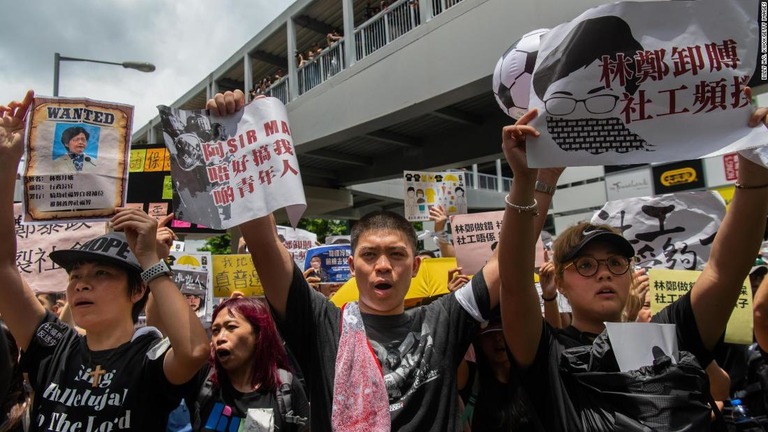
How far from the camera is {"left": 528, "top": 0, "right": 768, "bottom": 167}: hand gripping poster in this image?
1.91 meters

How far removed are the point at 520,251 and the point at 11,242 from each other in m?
2.09

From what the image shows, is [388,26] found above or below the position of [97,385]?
above

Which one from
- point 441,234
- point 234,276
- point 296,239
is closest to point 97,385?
point 234,276

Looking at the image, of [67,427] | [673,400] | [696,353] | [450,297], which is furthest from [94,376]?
[696,353]

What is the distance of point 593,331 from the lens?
85.5 inches

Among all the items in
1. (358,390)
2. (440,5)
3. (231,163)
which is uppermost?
(440,5)

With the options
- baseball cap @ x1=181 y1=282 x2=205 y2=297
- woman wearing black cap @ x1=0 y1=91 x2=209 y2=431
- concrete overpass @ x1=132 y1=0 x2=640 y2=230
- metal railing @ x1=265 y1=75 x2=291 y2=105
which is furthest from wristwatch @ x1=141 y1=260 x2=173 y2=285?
metal railing @ x1=265 y1=75 x2=291 y2=105

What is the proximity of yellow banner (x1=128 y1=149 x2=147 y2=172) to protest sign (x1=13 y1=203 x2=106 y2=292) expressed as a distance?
0.75 metres

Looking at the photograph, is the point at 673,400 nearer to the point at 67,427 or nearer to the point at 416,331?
the point at 416,331

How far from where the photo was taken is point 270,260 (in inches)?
77.7

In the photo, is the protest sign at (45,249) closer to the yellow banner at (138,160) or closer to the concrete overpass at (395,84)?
the yellow banner at (138,160)

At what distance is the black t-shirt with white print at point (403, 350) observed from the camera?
74.6 inches

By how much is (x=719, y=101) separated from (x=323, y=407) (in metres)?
1.85

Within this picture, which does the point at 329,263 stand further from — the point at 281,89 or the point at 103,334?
the point at 281,89
